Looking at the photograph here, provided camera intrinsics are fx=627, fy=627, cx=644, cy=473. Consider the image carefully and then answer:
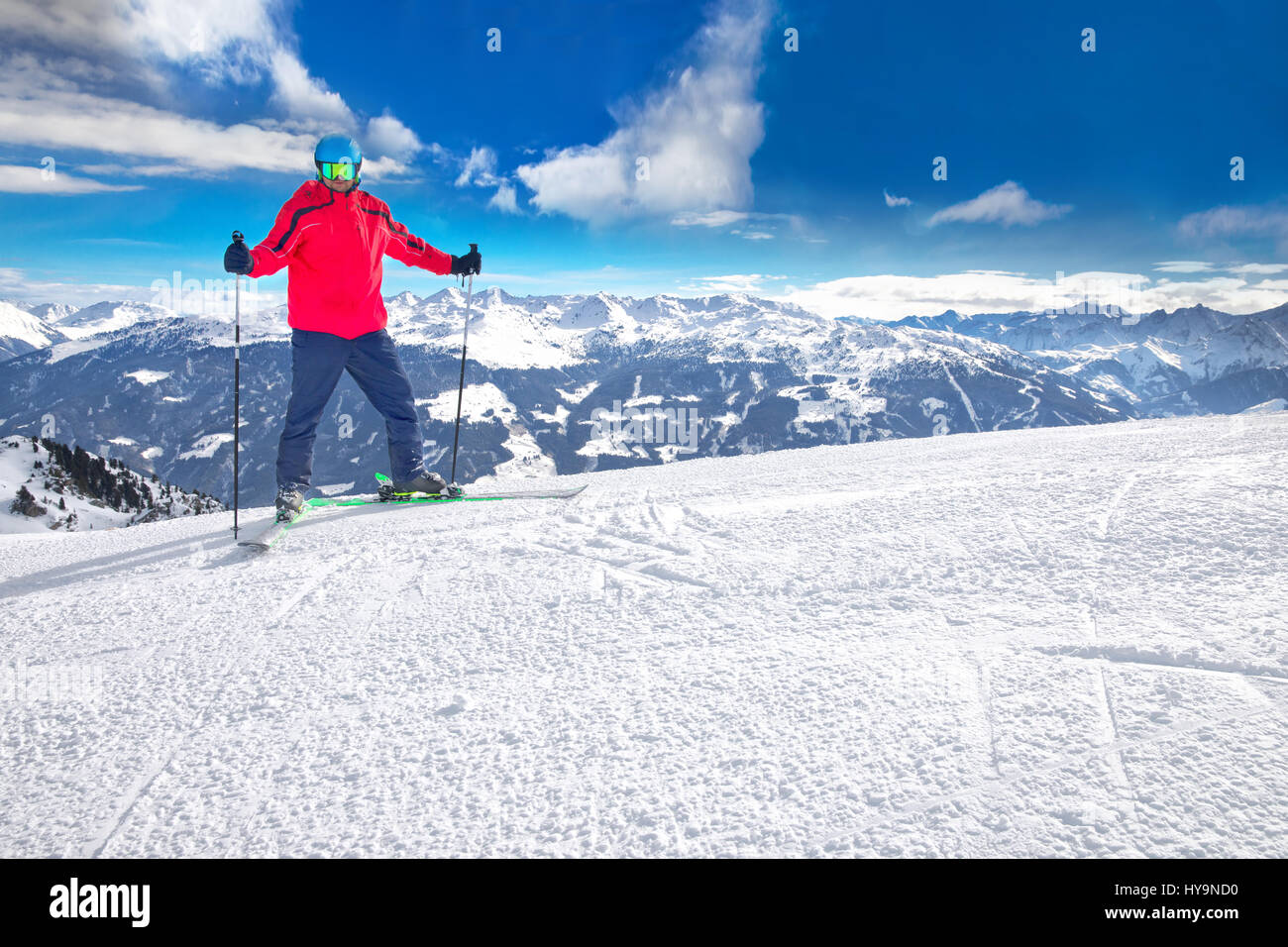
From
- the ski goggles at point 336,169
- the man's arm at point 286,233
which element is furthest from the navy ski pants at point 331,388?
the ski goggles at point 336,169

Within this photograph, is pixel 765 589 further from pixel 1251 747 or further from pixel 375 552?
pixel 375 552

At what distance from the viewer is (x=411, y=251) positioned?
22.3 feet

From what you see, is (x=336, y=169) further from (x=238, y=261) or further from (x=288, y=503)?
(x=288, y=503)

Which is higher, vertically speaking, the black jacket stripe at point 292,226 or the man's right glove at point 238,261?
the black jacket stripe at point 292,226

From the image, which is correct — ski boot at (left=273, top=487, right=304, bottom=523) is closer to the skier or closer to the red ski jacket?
the skier

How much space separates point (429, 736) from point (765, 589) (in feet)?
6.36

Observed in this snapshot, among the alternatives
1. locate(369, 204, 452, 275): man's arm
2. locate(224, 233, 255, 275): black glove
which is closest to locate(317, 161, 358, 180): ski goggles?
locate(369, 204, 452, 275): man's arm

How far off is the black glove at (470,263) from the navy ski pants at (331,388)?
4.39 feet

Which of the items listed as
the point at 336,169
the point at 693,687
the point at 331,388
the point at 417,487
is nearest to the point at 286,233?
the point at 336,169

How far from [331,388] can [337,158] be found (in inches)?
82.8

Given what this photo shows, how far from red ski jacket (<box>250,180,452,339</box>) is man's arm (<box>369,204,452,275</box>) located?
0.12m

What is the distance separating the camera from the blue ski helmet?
5727 millimetres

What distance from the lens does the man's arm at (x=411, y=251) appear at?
6523 mm

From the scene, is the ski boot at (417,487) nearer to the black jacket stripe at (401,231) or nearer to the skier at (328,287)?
the skier at (328,287)
